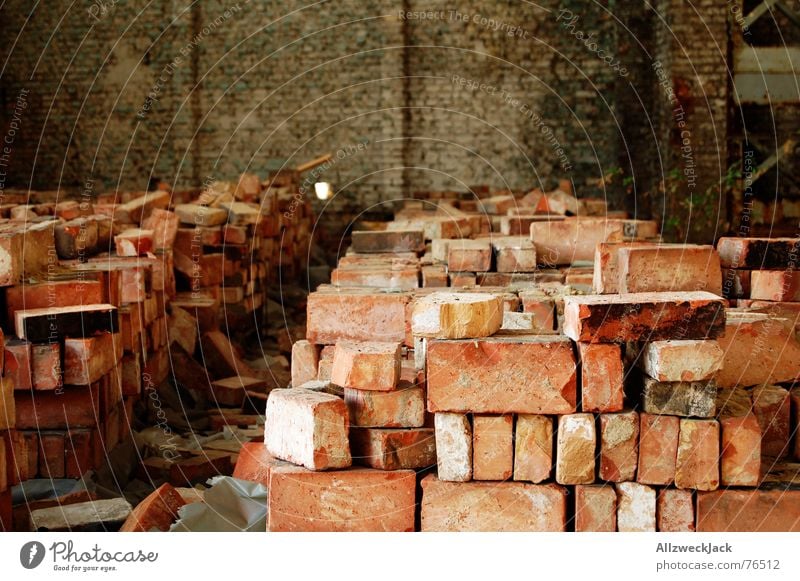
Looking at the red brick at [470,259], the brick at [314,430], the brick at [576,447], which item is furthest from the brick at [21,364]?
the brick at [576,447]

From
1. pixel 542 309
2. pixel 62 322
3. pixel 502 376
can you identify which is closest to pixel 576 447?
pixel 502 376

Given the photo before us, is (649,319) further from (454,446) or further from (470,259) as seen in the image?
(470,259)

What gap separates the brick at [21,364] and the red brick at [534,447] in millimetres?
3539

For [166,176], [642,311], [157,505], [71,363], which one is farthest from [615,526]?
[166,176]

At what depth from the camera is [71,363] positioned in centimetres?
643

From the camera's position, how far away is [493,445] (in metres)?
4.26

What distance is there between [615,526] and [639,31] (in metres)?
11.5

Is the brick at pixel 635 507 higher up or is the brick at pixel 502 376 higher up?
the brick at pixel 502 376

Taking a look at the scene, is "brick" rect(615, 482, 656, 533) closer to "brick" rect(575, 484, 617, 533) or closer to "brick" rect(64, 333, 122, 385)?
"brick" rect(575, 484, 617, 533)

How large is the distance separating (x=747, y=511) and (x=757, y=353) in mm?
926

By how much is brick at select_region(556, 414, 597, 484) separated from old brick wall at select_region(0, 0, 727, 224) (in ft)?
35.2

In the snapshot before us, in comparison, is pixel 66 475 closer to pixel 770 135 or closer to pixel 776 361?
pixel 776 361

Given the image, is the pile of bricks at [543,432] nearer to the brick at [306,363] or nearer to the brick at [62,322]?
the brick at [306,363]

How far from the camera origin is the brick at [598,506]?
4.24 m
